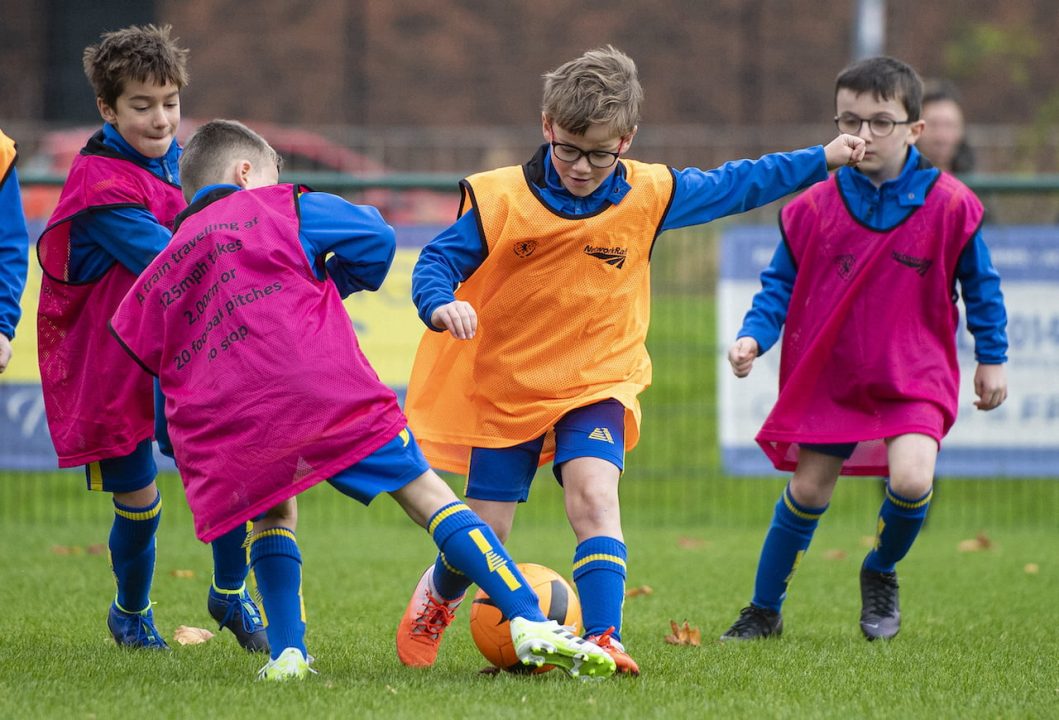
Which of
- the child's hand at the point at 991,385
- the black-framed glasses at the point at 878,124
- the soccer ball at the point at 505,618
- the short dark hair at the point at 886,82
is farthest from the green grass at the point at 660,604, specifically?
the short dark hair at the point at 886,82

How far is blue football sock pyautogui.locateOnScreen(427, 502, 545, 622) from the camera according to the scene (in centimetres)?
391

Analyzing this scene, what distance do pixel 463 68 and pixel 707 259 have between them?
14221mm

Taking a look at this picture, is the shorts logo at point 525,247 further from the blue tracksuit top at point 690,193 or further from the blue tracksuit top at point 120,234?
the blue tracksuit top at point 120,234

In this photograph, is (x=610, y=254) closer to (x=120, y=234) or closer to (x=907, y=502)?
(x=907, y=502)

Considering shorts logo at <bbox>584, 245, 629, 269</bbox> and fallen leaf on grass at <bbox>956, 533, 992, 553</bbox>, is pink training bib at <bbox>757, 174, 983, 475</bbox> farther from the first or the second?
fallen leaf on grass at <bbox>956, 533, 992, 553</bbox>

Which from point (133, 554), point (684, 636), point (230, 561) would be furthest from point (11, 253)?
point (684, 636)

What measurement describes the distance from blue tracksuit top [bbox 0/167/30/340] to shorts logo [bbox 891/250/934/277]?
2.90 meters

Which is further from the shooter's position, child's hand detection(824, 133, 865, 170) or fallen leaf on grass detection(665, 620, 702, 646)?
fallen leaf on grass detection(665, 620, 702, 646)

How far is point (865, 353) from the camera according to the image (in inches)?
199

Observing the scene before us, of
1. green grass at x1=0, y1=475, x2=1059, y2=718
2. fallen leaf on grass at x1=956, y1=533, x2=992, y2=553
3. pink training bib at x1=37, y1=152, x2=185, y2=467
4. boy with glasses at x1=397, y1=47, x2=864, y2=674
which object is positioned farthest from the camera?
fallen leaf on grass at x1=956, y1=533, x2=992, y2=553

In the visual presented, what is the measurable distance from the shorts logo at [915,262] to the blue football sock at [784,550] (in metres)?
0.91

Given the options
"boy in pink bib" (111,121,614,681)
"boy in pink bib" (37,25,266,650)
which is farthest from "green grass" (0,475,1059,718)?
"boy in pink bib" (37,25,266,650)

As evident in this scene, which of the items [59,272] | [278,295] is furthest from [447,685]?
[59,272]

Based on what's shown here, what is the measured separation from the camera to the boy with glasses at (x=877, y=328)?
198 inches
